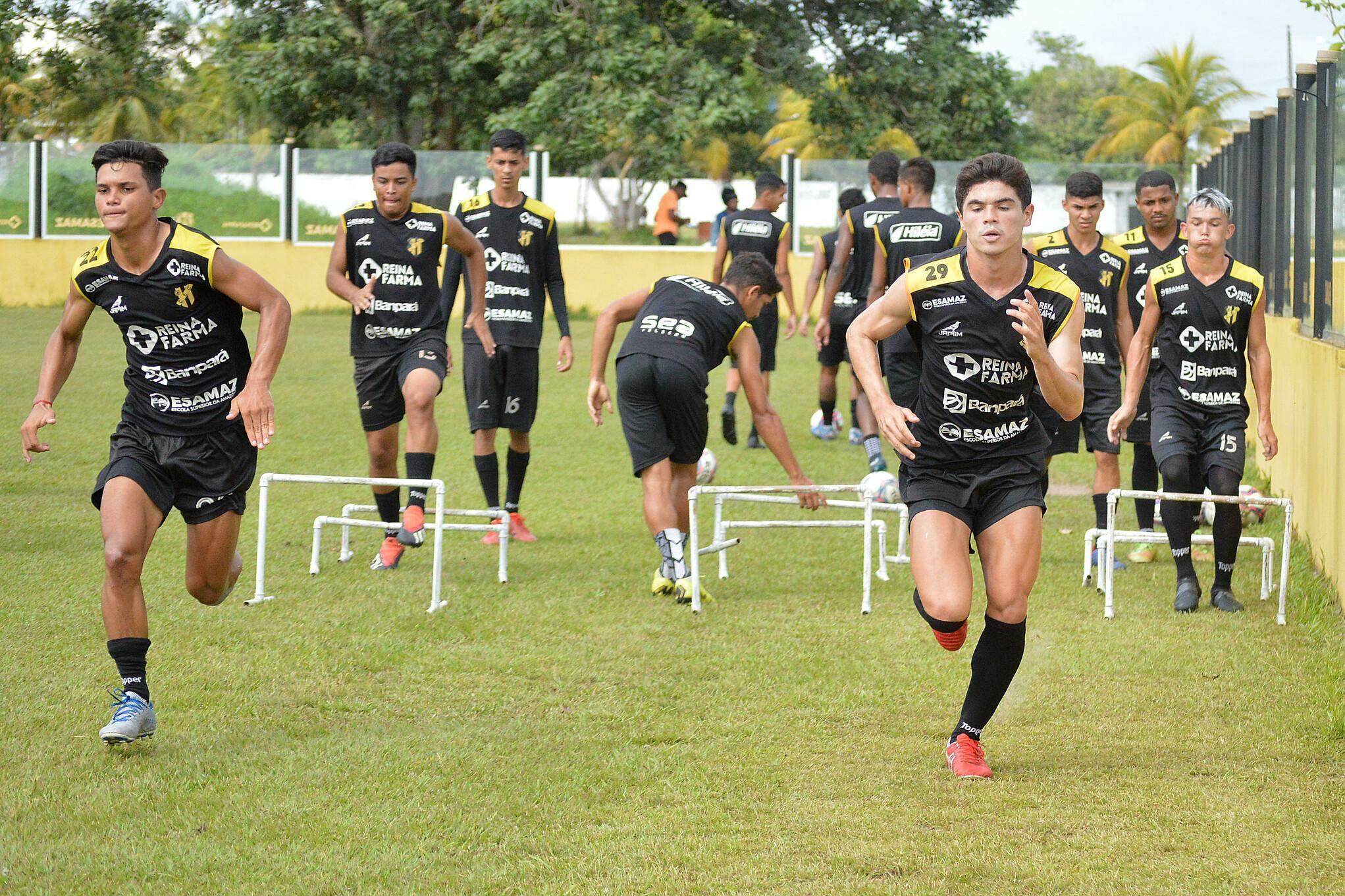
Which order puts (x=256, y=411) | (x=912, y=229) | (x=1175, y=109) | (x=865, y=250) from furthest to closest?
(x=1175, y=109) → (x=865, y=250) → (x=912, y=229) → (x=256, y=411)

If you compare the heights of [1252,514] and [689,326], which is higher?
[689,326]

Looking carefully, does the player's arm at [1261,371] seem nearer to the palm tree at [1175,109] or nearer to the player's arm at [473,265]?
the player's arm at [473,265]

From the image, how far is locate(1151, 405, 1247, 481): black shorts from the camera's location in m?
8.32

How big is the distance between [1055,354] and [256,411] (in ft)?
9.16

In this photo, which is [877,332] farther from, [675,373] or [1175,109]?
[1175,109]

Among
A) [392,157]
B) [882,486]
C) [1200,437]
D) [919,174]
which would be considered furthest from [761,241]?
[1200,437]

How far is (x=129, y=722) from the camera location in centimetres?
544

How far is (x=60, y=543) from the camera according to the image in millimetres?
9258

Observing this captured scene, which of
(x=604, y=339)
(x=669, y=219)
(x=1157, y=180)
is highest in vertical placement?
(x=669, y=219)

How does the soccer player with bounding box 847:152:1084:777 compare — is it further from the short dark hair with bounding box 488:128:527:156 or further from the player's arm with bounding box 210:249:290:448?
the short dark hair with bounding box 488:128:527:156

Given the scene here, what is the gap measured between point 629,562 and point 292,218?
21506mm

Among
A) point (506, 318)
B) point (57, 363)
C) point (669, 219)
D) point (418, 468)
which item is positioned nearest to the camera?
point (57, 363)

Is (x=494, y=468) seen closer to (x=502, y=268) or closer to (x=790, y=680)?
(x=502, y=268)

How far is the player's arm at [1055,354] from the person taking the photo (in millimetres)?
4922
